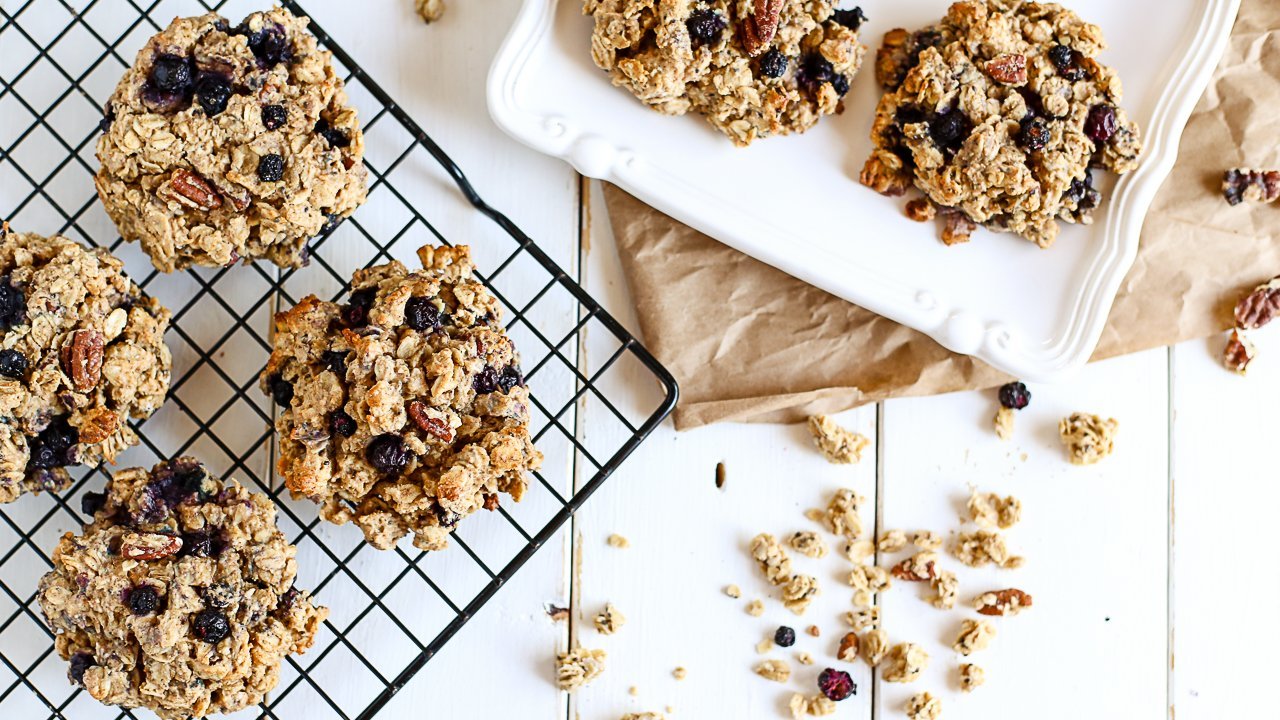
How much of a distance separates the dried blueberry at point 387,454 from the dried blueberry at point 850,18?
98 centimetres

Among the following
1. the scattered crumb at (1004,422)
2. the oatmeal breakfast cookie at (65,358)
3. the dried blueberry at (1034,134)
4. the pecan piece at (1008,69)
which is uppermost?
the oatmeal breakfast cookie at (65,358)

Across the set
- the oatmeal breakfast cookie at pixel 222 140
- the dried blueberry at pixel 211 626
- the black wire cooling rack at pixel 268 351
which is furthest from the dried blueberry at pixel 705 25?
the dried blueberry at pixel 211 626

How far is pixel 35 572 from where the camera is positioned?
1.93 meters

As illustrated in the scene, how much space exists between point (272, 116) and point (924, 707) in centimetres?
144

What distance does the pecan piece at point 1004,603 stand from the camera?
2.01 metres

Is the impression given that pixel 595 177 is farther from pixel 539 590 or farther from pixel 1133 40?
pixel 1133 40

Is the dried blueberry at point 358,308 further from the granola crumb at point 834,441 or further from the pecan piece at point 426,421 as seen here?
the granola crumb at point 834,441

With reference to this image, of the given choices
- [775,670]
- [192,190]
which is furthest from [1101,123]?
[192,190]

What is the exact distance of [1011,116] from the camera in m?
1.83

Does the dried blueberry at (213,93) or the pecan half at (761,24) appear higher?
the dried blueberry at (213,93)

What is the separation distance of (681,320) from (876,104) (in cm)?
49

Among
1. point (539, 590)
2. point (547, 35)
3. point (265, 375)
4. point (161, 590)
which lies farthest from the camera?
point (539, 590)

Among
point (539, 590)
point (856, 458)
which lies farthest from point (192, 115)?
point (856, 458)

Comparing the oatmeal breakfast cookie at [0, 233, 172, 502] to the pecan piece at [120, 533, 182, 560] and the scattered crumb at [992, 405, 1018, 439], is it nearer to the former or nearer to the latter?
the pecan piece at [120, 533, 182, 560]
